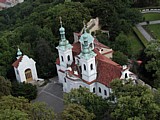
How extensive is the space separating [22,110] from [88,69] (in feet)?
37.9

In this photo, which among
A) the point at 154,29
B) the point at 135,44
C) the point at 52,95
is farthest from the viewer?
the point at 154,29

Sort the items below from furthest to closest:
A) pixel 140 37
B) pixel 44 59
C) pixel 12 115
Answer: pixel 140 37 < pixel 44 59 < pixel 12 115

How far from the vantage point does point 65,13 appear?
225 ft

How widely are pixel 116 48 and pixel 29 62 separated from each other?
1682 centimetres

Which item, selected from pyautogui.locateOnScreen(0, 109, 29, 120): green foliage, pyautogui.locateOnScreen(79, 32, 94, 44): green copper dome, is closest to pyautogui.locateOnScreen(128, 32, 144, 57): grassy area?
pyautogui.locateOnScreen(79, 32, 94, 44): green copper dome

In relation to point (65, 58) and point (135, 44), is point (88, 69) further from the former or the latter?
point (135, 44)

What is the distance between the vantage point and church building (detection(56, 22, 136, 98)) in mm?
46219

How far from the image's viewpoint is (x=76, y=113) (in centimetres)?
3816

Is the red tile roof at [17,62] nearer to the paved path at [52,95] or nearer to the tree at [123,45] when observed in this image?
the paved path at [52,95]

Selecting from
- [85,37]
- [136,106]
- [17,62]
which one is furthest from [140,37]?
[136,106]

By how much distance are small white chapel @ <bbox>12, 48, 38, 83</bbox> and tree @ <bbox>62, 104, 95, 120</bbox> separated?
17.7 metres

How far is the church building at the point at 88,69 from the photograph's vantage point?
4622 cm

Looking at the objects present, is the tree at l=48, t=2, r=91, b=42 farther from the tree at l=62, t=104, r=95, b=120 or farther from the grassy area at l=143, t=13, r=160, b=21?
the tree at l=62, t=104, r=95, b=120

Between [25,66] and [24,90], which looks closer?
[24,90]
